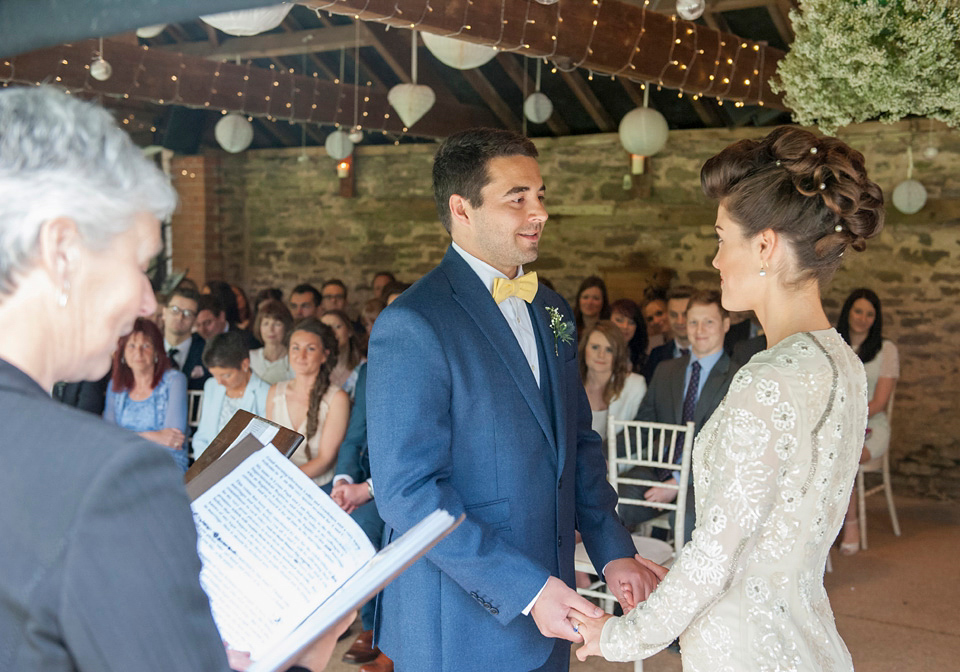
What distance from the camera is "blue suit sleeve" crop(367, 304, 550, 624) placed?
6.25ft

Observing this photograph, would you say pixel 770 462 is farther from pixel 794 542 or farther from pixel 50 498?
pixel 50 498

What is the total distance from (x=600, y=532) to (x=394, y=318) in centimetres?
82

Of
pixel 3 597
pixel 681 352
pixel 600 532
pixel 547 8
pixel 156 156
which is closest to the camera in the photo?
pixel 3 597

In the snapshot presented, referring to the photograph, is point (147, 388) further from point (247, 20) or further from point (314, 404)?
point (247, 20)

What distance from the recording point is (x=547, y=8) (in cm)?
495

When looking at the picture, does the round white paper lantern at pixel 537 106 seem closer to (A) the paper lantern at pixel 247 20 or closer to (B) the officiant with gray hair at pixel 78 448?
(A) the paper lantern at pixel 247 20

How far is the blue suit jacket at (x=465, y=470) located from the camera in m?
1.92

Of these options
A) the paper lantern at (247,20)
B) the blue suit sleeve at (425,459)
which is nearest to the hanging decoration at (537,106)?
the paper lantern at (247,20)

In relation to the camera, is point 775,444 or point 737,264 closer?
point 775,444

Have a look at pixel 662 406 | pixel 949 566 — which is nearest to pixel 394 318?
pixel 662 406

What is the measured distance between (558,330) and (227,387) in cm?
296

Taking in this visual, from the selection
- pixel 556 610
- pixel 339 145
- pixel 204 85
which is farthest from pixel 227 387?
pixel 204 85

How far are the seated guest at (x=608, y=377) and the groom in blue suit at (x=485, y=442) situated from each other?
2730mm

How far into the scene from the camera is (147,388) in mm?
4891
